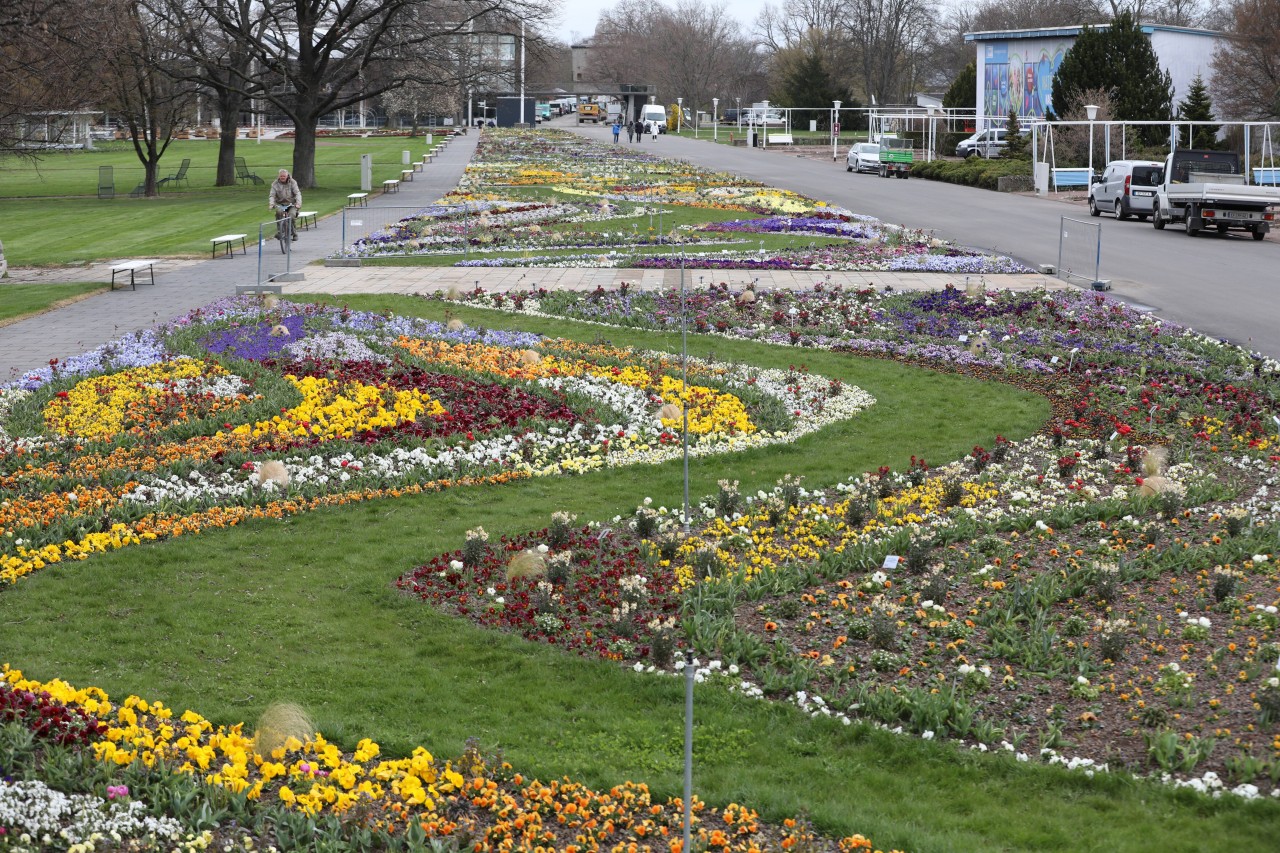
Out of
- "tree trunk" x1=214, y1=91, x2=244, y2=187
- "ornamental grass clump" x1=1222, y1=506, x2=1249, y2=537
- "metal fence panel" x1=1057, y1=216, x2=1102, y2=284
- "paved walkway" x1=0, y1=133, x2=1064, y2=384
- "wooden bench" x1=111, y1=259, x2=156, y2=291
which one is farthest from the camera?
"tree trunk" x1=214, y1=91, x2=244, y2=187

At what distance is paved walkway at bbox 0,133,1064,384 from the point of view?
57.2 ft

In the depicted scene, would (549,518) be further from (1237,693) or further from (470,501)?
(1237,693)

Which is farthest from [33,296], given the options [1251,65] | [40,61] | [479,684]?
[1251,65]

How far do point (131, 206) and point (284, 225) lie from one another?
15.8m

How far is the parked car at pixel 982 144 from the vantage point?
197 ft

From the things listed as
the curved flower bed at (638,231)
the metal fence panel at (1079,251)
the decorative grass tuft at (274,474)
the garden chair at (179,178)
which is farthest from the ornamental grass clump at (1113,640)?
the garden chair at (179,178)

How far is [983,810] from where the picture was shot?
559 cm

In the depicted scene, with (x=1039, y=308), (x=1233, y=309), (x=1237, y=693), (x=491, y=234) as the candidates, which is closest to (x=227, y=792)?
(x=1237, y=693)

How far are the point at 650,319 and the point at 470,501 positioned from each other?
7.46m

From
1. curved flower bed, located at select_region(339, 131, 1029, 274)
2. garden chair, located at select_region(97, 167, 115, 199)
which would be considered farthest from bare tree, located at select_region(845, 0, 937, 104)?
garden chair, located at select_region(97, 167, 115, 199)

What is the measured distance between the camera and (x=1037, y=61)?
206ft

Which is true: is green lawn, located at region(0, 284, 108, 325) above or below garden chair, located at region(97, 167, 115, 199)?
below

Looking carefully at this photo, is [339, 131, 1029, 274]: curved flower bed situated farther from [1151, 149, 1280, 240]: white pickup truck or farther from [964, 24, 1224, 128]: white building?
[964, 24, 1224, 128]: white building

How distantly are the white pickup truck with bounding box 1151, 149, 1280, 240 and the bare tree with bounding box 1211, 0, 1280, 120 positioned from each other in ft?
63.9
